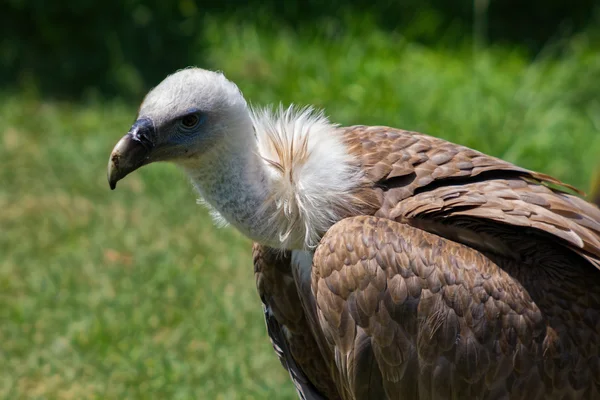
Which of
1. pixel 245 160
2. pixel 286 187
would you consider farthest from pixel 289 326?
pixel 245 160

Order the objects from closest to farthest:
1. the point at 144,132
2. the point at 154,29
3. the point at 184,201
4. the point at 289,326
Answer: the point at 144,132
the point at 289,326
the point at 184,201
the point at 154,29

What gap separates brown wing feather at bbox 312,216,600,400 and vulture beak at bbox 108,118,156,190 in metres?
0.71

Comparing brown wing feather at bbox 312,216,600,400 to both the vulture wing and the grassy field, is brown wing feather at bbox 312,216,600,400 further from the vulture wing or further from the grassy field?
the grassy field

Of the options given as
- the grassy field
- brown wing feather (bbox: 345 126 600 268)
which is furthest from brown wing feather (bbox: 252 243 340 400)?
the grassy field

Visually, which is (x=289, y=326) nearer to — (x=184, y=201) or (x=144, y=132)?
(x=144, y=132)

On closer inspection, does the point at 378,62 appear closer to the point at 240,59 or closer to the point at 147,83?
the point at 240,59

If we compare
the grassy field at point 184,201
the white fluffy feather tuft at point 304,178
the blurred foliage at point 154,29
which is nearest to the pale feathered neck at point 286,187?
the white fluffy feather tuft at point 304,178

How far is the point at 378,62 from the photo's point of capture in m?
8.18

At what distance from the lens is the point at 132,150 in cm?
347

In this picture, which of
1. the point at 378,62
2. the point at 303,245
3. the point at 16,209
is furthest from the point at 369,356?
the point at 378,62

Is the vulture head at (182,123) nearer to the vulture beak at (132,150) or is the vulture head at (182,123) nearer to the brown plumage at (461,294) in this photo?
the vulture beak at (132,150)

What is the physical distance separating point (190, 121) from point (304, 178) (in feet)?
1.52

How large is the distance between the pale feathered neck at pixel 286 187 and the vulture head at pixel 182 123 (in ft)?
0.26

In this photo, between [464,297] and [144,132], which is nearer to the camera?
[464,297]
